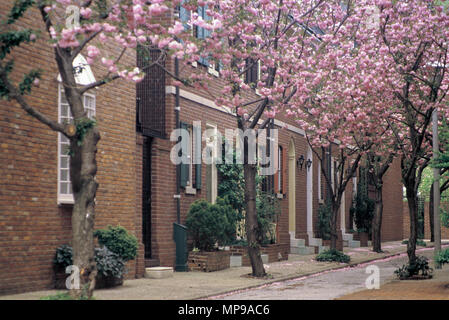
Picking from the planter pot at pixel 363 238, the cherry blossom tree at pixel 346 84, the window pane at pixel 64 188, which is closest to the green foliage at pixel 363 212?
the planter pot at pixel 363 238

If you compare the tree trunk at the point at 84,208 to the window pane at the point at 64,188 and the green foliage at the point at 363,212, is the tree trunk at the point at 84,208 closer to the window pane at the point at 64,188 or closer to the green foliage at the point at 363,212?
the window pane at the point at 64,188

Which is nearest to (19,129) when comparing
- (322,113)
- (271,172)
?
(322,113)

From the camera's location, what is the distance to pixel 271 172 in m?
27.6

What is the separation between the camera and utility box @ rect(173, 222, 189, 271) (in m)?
19.5

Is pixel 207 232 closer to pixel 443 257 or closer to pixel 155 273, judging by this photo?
A: pixel 155 273

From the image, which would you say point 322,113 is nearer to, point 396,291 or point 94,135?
point 396,291

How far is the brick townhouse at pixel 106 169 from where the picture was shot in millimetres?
12664

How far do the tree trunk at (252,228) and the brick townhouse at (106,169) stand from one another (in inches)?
92.3

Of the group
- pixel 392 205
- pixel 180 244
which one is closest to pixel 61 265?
pixel 180 244

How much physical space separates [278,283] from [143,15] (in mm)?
8105

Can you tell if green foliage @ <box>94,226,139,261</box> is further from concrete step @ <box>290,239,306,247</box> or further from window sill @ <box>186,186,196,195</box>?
concrete step @ <box>290,239,306,247</box>

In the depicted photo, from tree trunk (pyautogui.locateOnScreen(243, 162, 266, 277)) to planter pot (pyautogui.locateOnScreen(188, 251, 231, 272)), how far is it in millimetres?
1618

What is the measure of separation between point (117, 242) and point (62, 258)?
146 cm

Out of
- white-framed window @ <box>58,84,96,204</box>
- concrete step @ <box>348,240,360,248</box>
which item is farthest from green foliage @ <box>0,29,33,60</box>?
concrete step @ <box>348,240,360,248</box>
